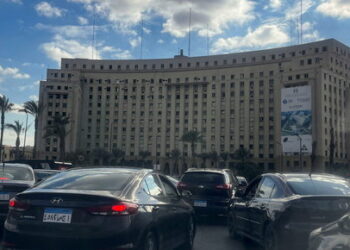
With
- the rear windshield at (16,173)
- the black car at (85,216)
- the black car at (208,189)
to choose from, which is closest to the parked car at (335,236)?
the black car at (85,216)

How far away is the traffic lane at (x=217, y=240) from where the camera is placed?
8.90 meters

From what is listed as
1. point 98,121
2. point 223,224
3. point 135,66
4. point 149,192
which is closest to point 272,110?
point 135,66

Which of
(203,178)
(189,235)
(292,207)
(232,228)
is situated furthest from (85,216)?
(203,178)

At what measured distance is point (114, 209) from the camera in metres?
5.18

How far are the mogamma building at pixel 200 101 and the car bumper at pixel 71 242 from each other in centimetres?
10075

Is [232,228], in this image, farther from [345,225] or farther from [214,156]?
[214,156]

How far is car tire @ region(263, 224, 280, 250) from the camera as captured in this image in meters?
6.93

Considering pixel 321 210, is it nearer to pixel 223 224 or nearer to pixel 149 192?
pixel 149 192

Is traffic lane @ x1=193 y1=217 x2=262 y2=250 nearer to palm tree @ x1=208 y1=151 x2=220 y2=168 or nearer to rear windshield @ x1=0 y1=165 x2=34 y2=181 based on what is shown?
rear windshield @ x1=0 y1=165 x2=34 y2=181

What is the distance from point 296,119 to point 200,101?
40557 millimetres

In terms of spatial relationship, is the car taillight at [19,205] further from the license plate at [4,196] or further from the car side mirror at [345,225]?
the license plate at [4,196]

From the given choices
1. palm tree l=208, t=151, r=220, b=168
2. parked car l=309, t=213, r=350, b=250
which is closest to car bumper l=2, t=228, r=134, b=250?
parked car l=309, t=213, r=350, b=250

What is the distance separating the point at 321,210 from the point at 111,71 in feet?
400

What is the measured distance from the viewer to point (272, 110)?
11388 cm
